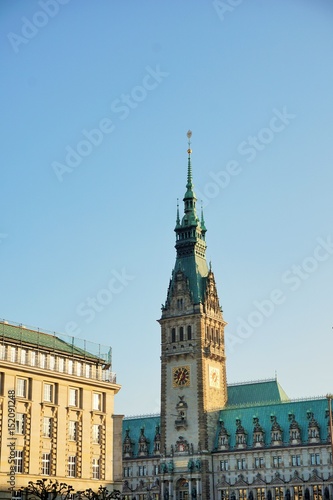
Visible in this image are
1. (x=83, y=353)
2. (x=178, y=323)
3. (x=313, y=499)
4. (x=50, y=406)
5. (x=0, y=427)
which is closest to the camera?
(x=0, y=427)

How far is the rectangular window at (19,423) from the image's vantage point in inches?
3793

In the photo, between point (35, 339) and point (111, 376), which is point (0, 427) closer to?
point (35, 339)

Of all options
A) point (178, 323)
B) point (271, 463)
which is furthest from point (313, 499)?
point (178, 323)

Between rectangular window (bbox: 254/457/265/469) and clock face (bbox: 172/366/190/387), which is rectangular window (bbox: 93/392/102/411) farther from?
clock face (bbox: 172/366/190/387)

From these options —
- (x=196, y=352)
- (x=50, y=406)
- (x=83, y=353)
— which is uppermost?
(x=196, y=352)

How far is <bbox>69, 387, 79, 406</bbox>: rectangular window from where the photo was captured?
106 metres

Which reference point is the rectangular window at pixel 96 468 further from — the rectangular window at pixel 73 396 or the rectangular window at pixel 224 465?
the rectangular window at pixel 224 465

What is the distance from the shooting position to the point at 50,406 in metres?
101

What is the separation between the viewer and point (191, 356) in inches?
6914

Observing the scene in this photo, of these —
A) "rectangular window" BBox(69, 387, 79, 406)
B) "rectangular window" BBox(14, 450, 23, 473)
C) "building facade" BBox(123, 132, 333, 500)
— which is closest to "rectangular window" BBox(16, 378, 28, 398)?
"rectangular window" BBox(14, 450, 23, 473)

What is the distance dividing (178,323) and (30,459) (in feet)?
286

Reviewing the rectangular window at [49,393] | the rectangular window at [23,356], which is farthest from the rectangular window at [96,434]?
the rectangular window at [23,356]

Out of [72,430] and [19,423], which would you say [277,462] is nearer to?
[72,430]

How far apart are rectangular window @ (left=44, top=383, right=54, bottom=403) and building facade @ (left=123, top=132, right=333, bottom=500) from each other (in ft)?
236
